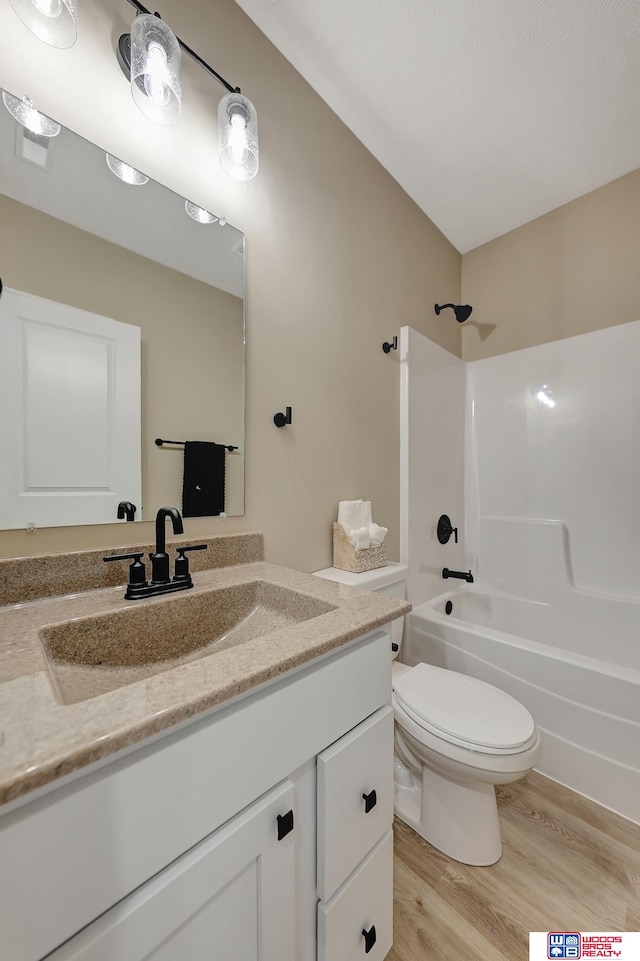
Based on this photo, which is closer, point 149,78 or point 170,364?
point 149,78

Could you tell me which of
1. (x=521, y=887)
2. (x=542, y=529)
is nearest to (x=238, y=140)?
(x=542, y=529)

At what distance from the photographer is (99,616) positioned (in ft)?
2.40

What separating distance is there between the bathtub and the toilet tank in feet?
1.09

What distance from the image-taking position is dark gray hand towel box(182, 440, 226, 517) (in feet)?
3.51

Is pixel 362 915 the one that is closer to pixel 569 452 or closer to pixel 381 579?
pixel 381 579

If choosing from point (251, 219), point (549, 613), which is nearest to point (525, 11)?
point (251, 219)

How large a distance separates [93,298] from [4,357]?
0.24 m

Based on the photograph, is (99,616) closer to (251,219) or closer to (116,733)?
(116,733)

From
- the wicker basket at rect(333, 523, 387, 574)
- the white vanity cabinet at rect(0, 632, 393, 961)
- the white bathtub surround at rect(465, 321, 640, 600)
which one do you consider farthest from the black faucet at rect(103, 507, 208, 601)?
the white bathtub surround at rect(465, 321, 640, 600)

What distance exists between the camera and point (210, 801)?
517 mm

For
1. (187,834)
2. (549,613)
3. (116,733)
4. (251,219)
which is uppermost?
(251,219)

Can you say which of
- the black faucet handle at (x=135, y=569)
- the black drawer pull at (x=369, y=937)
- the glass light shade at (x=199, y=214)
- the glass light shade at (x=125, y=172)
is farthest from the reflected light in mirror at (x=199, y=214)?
the black drawer pull at (x=369, y=937)

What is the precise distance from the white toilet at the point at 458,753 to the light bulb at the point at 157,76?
4.76ft

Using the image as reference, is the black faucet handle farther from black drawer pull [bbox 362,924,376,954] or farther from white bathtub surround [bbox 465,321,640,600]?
white bathtub surround [bbox 465,321,640,600]
